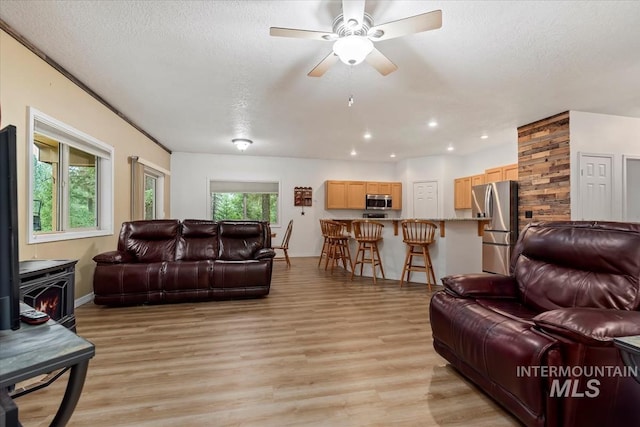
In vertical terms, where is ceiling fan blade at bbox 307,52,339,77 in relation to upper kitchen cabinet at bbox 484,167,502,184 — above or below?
above

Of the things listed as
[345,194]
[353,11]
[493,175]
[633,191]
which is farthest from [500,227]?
[353,11]

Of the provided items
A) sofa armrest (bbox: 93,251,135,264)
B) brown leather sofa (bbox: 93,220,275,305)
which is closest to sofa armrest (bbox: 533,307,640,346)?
brown leather sofa (bbox: 93,220,275,305)

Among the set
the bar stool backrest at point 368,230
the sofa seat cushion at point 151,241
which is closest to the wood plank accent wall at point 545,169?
the bar stool backrest at point 368,230

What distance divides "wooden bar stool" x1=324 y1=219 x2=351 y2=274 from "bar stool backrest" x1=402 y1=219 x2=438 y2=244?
3.86 ft

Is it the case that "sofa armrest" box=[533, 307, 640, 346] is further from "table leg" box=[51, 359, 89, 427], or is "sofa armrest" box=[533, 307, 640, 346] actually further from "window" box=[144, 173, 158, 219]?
"window" box=[144, 173, 158, 219]

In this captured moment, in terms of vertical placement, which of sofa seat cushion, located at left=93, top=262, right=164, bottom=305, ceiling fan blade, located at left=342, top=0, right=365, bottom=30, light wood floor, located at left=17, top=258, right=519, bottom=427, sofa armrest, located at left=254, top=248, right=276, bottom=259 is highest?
ceiling fan blade, located at left=342, top=0, right=365, bottom=30

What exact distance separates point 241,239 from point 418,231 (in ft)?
8.42

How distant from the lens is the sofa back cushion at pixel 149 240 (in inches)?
152

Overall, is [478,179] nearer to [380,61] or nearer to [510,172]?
[510,172]

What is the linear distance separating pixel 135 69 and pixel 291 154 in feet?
14.6

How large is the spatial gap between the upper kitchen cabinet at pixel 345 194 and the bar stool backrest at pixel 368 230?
2.92 m

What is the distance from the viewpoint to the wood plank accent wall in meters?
4.21

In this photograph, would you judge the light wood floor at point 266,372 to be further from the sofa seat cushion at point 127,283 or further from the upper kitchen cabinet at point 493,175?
the upper kitchen cabinet at point 493,175

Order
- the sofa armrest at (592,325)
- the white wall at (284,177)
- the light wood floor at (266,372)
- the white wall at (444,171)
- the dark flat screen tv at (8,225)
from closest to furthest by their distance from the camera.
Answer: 1. the dark flat screen tv at (8,225)
2. the sofa armrest at (592,325)
3. the light wood floor at (266,372)
4. the white wall at (444,171)
5. the white wall at (284,177)
